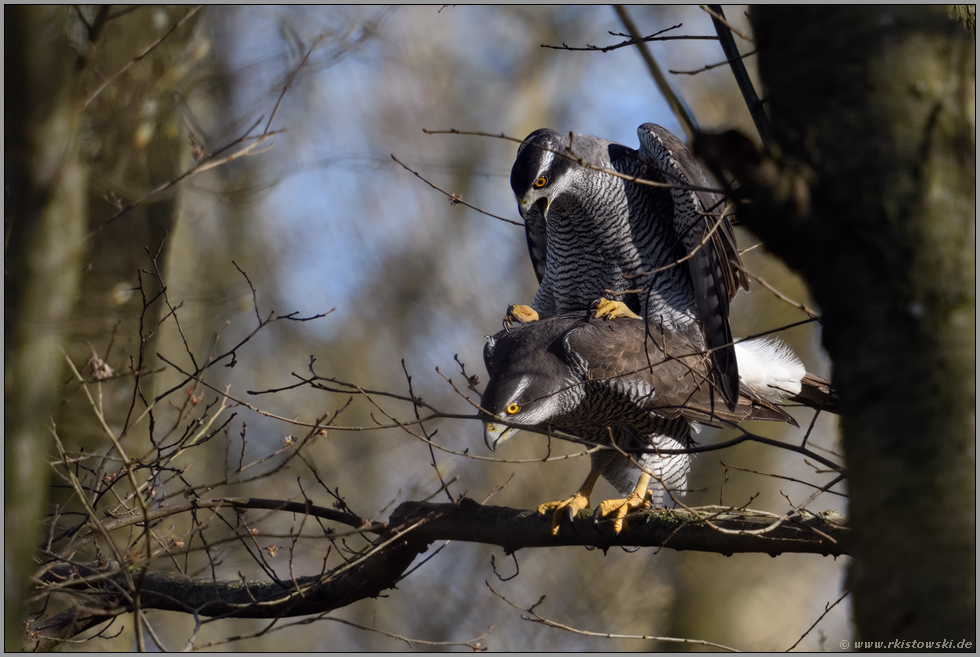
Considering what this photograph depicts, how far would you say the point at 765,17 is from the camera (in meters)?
1.93

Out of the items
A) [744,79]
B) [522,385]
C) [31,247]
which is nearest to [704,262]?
[522,385]

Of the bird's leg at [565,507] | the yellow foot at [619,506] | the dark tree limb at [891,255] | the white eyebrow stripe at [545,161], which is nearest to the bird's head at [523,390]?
the bird's leg at [565,507]

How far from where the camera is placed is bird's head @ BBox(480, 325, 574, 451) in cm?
384

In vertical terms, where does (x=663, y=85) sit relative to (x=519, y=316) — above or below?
below

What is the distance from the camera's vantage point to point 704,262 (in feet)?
14.2

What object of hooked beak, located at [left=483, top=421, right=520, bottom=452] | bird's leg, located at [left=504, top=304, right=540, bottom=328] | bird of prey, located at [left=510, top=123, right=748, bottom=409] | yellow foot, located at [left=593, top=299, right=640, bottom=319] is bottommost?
hooked beak, located at [left=483, top=421, right=520, bottom=452]

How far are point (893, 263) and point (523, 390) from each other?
2432 mm

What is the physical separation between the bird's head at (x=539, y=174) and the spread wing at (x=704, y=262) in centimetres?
53

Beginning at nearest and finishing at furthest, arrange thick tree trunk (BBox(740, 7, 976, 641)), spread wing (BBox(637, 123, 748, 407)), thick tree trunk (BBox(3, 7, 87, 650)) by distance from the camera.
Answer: thick tree trunk (BBox(740, 7, 976, 641)), thick tree trunk (BBox(3, 7, 87, 650)), spread wing (BBox(637, 123, 748, 407))

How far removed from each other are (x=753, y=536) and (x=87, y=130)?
3.42 meters

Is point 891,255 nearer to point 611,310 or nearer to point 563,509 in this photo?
point 563,509

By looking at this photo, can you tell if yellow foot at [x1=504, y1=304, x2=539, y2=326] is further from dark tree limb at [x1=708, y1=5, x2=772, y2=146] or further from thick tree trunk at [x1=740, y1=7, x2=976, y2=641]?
thick tree trunk at [x1=740, y1=7, x2=976, y2=641]

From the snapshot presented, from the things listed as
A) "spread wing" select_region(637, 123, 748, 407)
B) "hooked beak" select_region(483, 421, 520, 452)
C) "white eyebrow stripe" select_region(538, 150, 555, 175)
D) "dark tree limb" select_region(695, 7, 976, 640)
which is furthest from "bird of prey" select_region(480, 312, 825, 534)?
"dark tree limb" select_region(695, 7, 976, 640)

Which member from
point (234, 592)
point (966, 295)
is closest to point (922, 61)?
point (966, 295)
